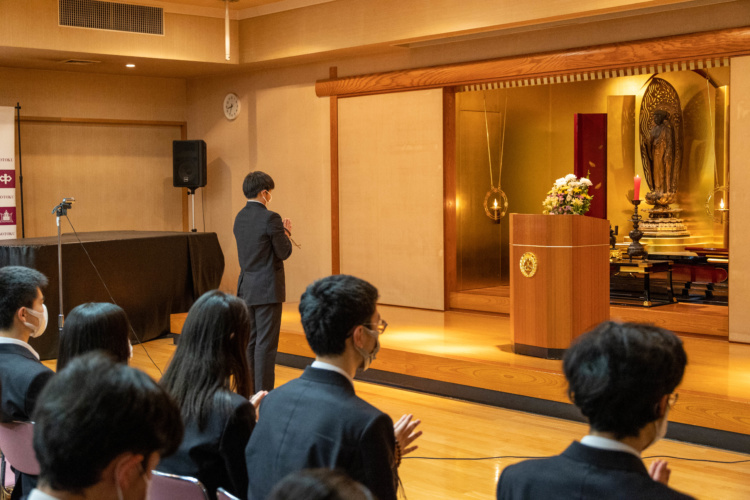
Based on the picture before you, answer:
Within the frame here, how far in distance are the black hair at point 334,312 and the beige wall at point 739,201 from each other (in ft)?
15.2

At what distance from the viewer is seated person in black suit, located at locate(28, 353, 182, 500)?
1127 millimetres

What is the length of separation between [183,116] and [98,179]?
49.9 inches

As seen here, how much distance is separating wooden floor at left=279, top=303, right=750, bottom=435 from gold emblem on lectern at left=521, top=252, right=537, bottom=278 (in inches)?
22.1

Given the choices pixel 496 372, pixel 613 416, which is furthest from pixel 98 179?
pixel 613 416

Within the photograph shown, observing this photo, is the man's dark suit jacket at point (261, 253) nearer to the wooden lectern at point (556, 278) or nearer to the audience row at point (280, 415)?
the wooden lectern at point (556, 278)

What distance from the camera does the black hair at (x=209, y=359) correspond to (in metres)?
2.09

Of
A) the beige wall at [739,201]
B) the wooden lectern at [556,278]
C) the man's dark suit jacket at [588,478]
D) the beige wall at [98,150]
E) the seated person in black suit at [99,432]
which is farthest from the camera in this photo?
the beige wall at [98,150]

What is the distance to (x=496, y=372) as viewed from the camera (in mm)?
5105

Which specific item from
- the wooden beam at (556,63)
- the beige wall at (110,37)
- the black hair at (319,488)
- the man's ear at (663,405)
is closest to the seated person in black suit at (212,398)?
the man's ear at (663,405)

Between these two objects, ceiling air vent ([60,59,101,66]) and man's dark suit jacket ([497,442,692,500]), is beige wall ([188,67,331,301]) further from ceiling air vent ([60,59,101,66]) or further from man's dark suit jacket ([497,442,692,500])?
man's dark suit jacket ([497,442,692,500])

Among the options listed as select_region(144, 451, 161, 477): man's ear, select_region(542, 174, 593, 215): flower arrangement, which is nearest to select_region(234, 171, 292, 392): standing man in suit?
select_region(542, 174, 593, 215): flower arrangement

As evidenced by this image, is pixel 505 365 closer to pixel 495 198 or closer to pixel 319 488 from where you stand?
pixel 495 198

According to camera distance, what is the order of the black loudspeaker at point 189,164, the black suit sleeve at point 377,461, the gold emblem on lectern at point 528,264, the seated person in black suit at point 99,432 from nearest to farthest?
the seated person in black suit at point 99,432
the black suit sleeve at point 377,461
the gold emblem on lectern at point 528,264
the black loudspeaker at point 189,164

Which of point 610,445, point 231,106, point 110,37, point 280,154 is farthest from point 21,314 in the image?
point 231,106
